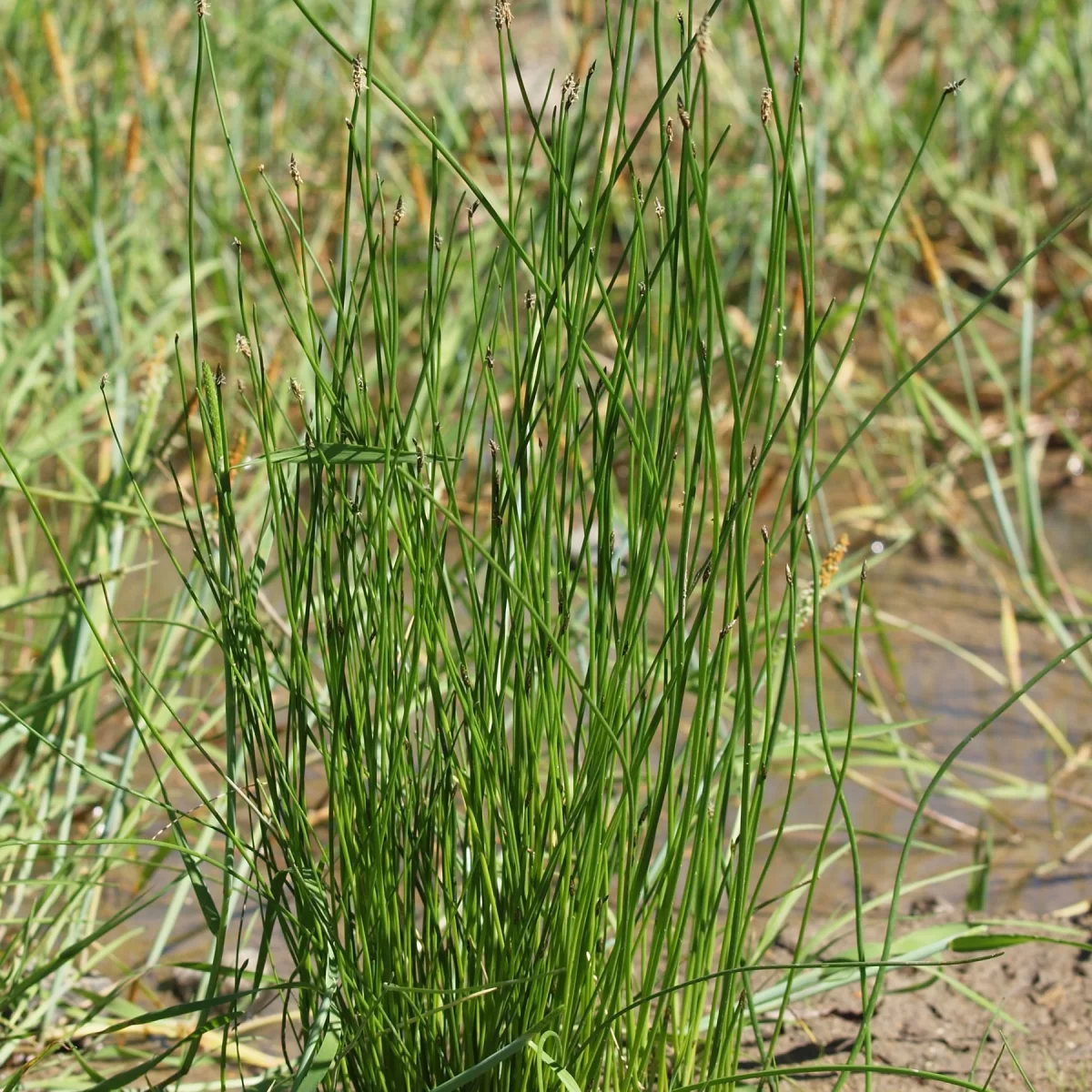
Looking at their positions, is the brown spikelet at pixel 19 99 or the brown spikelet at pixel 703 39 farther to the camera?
the brown spikelet at pixel 19 99

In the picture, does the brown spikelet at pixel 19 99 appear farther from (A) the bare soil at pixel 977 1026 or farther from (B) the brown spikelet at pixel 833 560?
(A) the bare soil at pixel 977 1026

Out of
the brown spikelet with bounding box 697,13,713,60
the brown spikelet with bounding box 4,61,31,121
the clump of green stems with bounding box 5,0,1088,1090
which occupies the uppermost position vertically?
the brown spikelet with bounding box 4,61,31,121

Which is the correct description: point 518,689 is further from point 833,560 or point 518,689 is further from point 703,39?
point 703,39

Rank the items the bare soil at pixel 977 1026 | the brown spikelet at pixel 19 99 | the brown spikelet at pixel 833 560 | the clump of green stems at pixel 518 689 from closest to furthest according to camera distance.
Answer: the clump of green stems at pixel 518 689
the brown spikelet at pixel 833 560
the bare soil at pixel 977 1026
the brown spikelet at pixel 19 99

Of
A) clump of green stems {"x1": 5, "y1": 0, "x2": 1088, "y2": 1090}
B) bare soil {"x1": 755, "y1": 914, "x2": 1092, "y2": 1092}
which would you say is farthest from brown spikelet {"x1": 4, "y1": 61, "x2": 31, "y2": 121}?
bare soil {"x1": 755, "y1": 914, "x2": 1092, "y2": 1092}

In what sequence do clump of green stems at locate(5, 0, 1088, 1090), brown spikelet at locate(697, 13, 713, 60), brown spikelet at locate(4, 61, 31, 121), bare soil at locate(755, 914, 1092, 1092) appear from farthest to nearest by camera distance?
brown spikelet at locate(4, 61, 31, 121)
bare soil at locate(755, 914, 1092, 1092)
clump of green stems at locate(5, 0, 1088, 1090)
brown spikelet at locate(697, 13, 713, 60)

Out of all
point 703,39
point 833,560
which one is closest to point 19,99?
point 833,560

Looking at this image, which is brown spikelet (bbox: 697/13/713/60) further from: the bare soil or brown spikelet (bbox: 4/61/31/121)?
brown spikelet (bbox: 4/61/31/121)

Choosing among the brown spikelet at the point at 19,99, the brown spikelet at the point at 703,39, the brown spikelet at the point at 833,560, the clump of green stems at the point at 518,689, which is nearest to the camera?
the brown spikelet at the point at 703,39

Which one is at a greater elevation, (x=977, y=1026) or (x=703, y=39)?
(x=703, y=39)

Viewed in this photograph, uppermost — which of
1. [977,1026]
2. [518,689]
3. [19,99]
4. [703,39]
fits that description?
[19,99]

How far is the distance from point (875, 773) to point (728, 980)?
111cm

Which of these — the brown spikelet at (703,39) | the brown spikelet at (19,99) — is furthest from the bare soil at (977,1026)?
the brown spikelet at (19,99)

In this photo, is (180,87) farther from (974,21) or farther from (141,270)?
(974,21)
